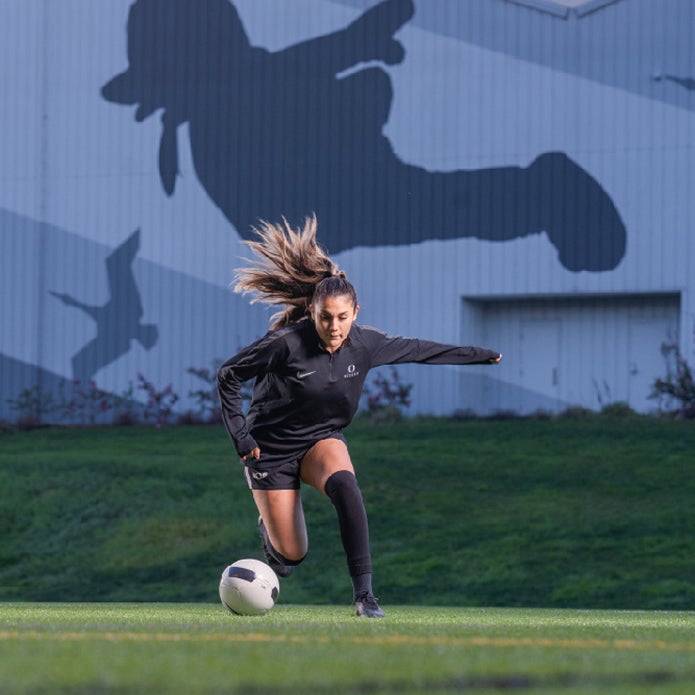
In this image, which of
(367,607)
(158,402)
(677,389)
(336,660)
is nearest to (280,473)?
(367,607)

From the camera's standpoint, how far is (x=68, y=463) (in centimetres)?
2539

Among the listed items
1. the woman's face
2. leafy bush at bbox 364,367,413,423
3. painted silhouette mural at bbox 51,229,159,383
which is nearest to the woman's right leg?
the woman's face

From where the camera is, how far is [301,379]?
944 cm

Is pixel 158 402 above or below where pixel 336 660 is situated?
above

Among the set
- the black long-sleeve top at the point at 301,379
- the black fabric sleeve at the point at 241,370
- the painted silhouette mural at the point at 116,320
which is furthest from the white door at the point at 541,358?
the black fabric sleeve at the point at 241,370

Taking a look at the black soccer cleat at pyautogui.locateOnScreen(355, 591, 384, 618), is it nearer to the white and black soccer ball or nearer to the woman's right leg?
the white and black soccer ball

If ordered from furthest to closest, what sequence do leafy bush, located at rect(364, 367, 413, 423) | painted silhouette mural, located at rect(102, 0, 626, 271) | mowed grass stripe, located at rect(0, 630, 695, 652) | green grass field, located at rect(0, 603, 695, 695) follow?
painted silhouette mural, located at rect(102, 0, 626, 271), leafy bush, located at rect(364, 367, 413, 423), mowed grass stripe, located at rect(0, 630, 695, 652), green grass field, located at rect(0, 603, 695, 695)

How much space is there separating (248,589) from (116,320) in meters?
23.4

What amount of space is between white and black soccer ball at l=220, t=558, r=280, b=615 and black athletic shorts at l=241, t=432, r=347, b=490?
0.52m

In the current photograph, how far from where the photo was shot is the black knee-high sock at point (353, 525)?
909 cm

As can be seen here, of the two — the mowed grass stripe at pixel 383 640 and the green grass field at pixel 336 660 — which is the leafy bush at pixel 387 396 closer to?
the green grass field at pixel 336 660

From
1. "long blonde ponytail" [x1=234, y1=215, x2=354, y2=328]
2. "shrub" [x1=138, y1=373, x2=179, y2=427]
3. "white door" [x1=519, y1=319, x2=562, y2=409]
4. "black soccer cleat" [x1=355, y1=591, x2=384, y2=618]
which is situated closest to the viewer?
"black soccer cleat" [x1=355, y1=591, x2=384, y2=618]

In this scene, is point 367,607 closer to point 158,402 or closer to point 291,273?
point 291,273

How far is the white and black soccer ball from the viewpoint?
376 inches
